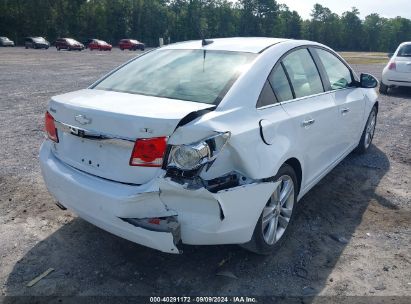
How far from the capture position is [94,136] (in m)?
2.73

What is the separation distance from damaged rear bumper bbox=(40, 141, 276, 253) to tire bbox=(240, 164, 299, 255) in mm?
217

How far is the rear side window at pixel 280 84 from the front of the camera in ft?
10.6

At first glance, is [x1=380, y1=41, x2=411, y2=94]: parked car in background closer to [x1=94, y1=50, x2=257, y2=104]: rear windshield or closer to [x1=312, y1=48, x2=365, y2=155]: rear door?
[x1=312, y1=48, x2=365, y2=155]: rear door

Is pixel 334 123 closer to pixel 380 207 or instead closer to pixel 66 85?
pixel 380 207

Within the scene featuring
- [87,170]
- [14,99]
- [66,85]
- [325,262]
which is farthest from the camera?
[66,85]

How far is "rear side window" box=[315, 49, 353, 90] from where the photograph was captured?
4.29m

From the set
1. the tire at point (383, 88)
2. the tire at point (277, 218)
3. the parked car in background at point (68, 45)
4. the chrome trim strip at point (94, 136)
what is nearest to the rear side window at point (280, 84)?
the tire at point (277, 218)

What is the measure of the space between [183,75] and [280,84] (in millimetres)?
815

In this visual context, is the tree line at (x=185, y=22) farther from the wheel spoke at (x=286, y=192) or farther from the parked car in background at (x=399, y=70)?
the wheel spoke at (x=286, y=192)

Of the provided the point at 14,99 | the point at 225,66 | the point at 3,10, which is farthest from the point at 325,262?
the point at 3,10

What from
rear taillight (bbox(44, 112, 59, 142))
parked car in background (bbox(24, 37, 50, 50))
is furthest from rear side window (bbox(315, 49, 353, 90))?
parked car in background (bbox(24, 37, 50, 50))

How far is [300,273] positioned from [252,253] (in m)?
0.42

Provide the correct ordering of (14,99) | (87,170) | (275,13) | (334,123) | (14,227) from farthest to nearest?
(275,13)
(14,99)
(334,123)
(14,227)
(87,170)

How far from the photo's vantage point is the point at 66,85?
42.4 ft
